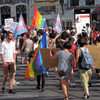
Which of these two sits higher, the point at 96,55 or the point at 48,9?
the point at 48,9

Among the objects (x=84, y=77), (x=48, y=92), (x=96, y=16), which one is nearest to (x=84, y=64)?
(x=84, y=77)

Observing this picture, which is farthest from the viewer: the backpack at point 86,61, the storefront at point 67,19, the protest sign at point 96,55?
the storefront at point 67,19

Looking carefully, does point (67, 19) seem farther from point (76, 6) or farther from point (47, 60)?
point (47, 60)

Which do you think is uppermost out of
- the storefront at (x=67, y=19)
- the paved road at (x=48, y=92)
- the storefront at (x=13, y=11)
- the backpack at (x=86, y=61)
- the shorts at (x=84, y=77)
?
the storefront at (x=13, y=11)

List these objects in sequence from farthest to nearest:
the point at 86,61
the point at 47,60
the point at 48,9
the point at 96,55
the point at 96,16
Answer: the point at 48,9
the point at 96,16
the point at 96,55
the point at 47,60
the point at 86,61

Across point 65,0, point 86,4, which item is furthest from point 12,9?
point 86,4

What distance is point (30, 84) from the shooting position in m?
8.48

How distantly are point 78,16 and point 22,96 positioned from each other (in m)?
20.2

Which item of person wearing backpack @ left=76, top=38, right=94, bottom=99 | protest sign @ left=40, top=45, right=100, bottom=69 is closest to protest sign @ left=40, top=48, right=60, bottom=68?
protest sign @ left=40, top=45, right=100, bottom=69

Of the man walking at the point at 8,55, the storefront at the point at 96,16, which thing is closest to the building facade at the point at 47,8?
the storefront at the point at 96,16

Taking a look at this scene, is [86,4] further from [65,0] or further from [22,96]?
[22,96]

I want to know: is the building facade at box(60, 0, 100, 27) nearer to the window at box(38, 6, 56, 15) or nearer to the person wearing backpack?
the window at box(38, 6, 56, 15)

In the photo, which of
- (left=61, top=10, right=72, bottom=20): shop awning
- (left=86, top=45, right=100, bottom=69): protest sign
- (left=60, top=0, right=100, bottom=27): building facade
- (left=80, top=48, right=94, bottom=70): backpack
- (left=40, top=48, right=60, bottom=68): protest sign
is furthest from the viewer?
(left=60, top=0, right=100, bottom=27): building facade

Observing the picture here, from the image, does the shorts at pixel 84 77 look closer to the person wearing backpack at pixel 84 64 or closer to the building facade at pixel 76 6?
the person wearing backpack at pixel 84 64
